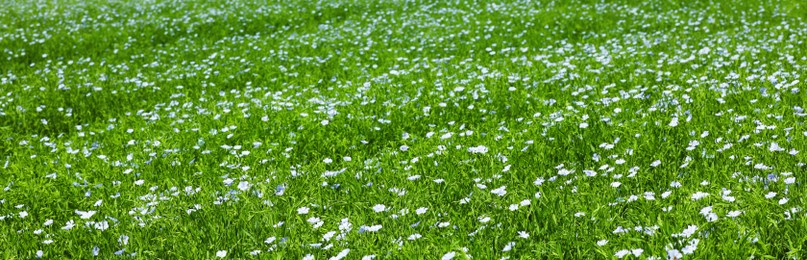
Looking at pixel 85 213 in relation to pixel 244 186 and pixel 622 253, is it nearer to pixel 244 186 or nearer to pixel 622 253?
pixel 244 186

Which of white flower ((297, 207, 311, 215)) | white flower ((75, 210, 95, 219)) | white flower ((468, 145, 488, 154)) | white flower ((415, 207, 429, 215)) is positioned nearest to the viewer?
white flower ((415, 207, 429, 215))

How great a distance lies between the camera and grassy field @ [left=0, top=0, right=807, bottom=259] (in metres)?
3.65

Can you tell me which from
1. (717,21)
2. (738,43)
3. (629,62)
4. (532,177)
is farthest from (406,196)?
(717,21)

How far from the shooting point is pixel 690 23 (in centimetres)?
1066

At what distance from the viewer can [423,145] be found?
5523 mm

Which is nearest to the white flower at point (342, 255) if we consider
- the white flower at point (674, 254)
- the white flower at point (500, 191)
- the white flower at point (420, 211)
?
the white flower at point (420, 211)

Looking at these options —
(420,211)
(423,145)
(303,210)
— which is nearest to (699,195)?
(420,211)

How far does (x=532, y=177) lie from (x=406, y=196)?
837mm

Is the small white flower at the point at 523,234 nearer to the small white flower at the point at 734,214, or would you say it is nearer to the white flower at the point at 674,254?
the white flower at the point at 674,254

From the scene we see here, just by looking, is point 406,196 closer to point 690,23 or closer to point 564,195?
point 564,195

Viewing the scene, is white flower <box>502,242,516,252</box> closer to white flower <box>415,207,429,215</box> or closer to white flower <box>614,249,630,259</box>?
white flower <box>614,249,630,259</box>

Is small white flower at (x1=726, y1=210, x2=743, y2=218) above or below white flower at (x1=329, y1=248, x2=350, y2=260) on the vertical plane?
above

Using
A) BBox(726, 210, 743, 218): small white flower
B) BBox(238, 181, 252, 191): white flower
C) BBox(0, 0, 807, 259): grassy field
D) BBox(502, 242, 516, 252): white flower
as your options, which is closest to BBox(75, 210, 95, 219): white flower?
BBox(0, 0, 807, 259): grassy field

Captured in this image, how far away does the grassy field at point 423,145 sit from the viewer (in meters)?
3.65
